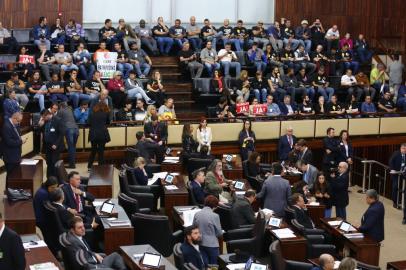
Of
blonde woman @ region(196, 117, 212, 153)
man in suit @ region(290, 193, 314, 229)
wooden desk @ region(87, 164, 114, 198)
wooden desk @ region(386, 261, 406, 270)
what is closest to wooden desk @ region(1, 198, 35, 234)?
wooden desk @ region(87, 164, 114, 198)

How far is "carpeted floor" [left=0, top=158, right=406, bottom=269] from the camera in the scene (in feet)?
Answer: 44.8

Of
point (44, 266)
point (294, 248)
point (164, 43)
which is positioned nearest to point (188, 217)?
point (294, 248)

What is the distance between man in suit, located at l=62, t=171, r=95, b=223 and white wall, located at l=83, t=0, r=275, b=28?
1171cm

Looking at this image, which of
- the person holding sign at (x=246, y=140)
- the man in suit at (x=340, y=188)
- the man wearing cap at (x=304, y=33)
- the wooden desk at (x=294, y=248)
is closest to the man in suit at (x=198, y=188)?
the wooden desk at (x=294, y=248)

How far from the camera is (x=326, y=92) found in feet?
71.8

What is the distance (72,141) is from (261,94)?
19.5 ft

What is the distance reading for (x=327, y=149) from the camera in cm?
1770

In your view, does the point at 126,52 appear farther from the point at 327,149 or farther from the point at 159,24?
the point at 327,149

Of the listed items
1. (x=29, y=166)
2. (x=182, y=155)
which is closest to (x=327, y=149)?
(x=182, y=155)

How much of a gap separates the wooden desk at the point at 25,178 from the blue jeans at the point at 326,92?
390 inches

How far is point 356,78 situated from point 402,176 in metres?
7.11

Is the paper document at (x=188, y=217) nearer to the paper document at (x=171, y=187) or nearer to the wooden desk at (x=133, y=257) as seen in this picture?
the wooden desk at (x=133, y=257)

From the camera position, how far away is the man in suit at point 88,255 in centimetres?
970

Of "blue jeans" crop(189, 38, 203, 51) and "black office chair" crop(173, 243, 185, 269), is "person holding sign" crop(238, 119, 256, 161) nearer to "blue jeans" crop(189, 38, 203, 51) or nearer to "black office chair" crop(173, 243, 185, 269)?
"blue jeans" crop(189, 38, 203, 51)
